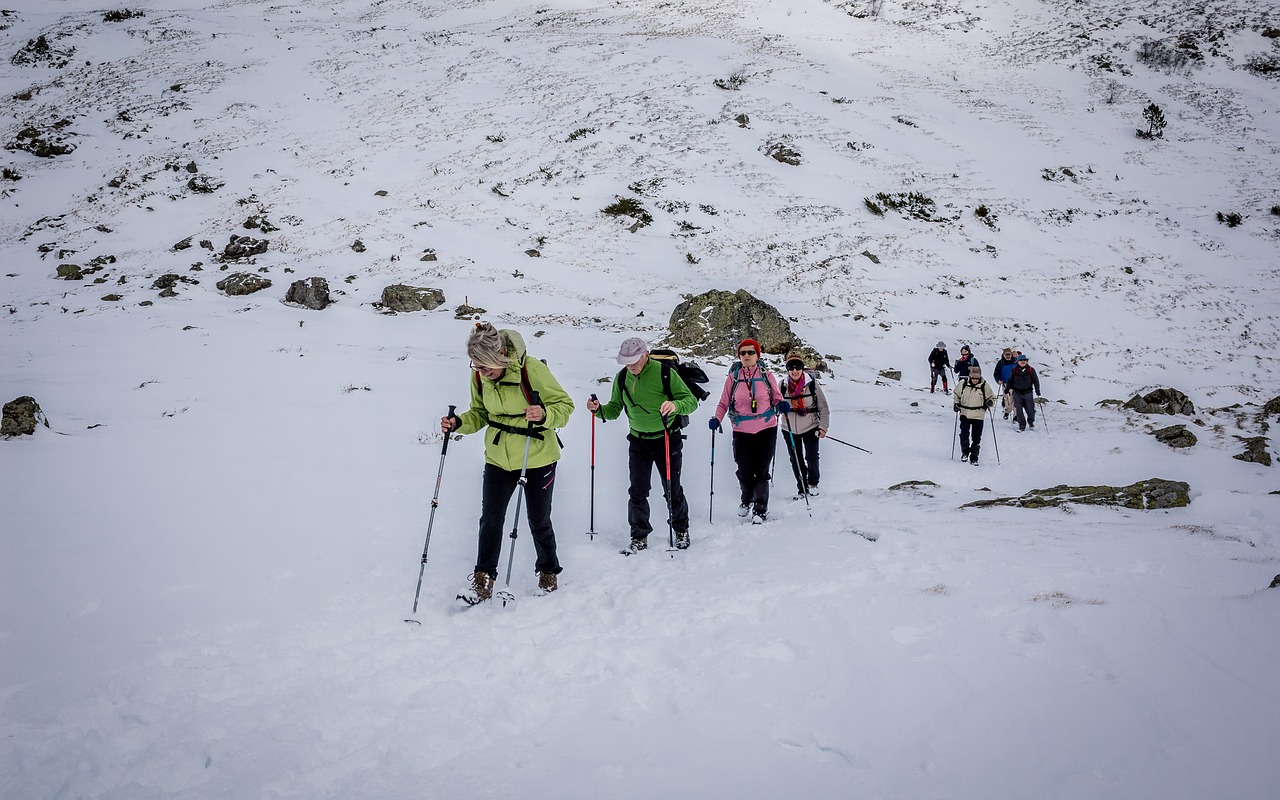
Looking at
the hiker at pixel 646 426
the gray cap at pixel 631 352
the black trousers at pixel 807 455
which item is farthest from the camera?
the black trousers at pixel 807 455

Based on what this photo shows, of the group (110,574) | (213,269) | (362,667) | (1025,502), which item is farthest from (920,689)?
(213,269)

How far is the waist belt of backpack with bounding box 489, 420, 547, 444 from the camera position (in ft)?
16.5

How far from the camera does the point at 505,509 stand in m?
5.15

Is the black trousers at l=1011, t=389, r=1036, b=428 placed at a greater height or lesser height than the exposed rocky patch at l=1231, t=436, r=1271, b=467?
greater

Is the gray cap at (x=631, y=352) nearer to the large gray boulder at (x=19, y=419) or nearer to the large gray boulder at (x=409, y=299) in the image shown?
the large gray boulder at (x=19, y=419)

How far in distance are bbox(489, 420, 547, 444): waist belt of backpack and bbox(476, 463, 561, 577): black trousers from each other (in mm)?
301

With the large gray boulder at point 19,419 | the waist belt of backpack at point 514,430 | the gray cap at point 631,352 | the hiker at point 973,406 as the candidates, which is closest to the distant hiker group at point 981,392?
the hiker at point 973,406

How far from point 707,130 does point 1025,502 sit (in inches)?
1240

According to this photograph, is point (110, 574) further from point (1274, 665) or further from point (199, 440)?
point (1274, 665)

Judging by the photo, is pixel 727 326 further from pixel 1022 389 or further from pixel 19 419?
pixel 19 419

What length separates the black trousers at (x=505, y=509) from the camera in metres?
5.14

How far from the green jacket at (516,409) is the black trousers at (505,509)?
107 millimetres

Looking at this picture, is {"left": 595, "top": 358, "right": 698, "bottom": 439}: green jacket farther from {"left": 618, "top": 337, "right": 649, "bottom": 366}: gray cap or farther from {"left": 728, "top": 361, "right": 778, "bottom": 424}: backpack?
{"left": 728, "top": 361, "right": 778, "bottom": 424}: backpack

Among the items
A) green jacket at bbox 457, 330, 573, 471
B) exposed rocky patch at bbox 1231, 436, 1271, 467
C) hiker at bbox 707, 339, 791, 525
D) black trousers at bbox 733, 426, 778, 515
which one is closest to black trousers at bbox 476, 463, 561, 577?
green jacket at bbox 457, 330, 573, 471
